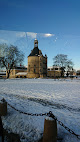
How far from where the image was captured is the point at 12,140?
357 cm

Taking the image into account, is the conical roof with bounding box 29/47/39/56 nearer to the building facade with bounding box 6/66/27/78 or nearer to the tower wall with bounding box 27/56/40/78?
the tower wall with bounding box 27/56/40/78

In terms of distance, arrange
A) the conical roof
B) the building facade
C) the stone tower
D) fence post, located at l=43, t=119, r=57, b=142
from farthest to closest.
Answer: the building facade
the conical roof
the stone tower
fence post, located at l=43, t=119, r=57, b=142

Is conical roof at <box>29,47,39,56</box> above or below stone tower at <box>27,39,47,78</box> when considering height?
above

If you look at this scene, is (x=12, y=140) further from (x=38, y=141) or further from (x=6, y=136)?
(x=38, y=141)

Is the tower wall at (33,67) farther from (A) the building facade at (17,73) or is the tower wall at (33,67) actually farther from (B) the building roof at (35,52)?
(A) the building facade at (17,73)

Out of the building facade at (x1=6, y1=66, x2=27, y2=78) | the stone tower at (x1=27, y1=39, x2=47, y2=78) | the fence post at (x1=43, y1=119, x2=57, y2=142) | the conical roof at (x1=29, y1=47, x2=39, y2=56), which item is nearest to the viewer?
the fence post at (x1=43, y1=119, x2=57, y2=142)

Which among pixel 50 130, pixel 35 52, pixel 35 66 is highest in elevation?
pixel 35 52

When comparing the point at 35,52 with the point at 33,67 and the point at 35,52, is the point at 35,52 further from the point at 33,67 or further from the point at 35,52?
the point at 33,67

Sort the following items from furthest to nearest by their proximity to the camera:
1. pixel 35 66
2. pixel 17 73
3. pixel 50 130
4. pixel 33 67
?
pixel 17 73 < pixel 35 66 < pixel 33 67 < pixel 50 130

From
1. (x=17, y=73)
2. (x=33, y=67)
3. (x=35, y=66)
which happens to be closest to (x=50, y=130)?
(x=33, y=67)

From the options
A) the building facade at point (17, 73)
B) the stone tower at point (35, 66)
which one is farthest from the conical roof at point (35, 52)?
the building facade at point (17, 73)

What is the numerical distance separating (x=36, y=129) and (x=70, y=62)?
5302 cm

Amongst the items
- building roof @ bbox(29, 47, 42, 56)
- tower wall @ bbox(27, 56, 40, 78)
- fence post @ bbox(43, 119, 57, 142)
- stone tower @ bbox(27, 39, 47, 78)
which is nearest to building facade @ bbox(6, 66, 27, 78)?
tower wall @ bbox(27, 56, 40, 78)

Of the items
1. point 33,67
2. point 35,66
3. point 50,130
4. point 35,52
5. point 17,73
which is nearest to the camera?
point 50,130
